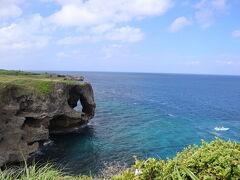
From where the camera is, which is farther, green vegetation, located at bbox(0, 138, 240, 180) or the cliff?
the cliff

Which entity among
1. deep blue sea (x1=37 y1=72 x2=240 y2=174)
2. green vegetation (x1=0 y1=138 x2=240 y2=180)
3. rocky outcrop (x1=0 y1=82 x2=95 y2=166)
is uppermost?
green vegetation (x1=0 y1=138 x2=240 y2=180)

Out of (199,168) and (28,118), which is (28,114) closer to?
(28,118)

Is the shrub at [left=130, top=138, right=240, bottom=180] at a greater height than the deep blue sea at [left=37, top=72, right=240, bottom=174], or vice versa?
the shrub at [left=130, top=138, right=240, bottom=180]

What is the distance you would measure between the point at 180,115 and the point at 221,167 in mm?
47478

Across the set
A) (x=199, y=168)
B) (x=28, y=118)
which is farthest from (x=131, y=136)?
(x=199, y=168)

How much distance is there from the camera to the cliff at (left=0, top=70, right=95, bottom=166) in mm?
24484

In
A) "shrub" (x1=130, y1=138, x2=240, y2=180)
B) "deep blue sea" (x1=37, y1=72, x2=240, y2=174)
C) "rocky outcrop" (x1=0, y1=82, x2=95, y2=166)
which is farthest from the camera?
"deep blue sea" (x1=37, y1=72, x2=240, y2=174)

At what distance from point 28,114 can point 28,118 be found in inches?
56.0

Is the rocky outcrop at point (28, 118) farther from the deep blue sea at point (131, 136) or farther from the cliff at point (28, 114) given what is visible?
the deep blue sea at point (131, 136)

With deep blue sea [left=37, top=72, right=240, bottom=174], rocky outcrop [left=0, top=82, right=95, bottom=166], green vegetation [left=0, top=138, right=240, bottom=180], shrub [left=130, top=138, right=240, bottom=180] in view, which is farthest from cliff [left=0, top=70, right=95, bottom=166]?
shrub [left=130, top=138, right=240, bottom=180]

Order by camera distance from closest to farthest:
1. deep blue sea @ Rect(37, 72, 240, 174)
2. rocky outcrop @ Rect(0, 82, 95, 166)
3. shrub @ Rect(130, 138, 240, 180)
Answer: shrub @ Rect(130, 138, 240, 180)
rocky outcrop @ Rect(0, 82, 95, 166)
deep blue sea @ Rect(37, 72, 240, 174)

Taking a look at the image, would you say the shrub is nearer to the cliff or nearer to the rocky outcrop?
the rocky outcrop

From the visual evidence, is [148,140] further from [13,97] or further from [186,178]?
[186,178]

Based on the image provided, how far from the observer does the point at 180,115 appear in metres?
50.5
